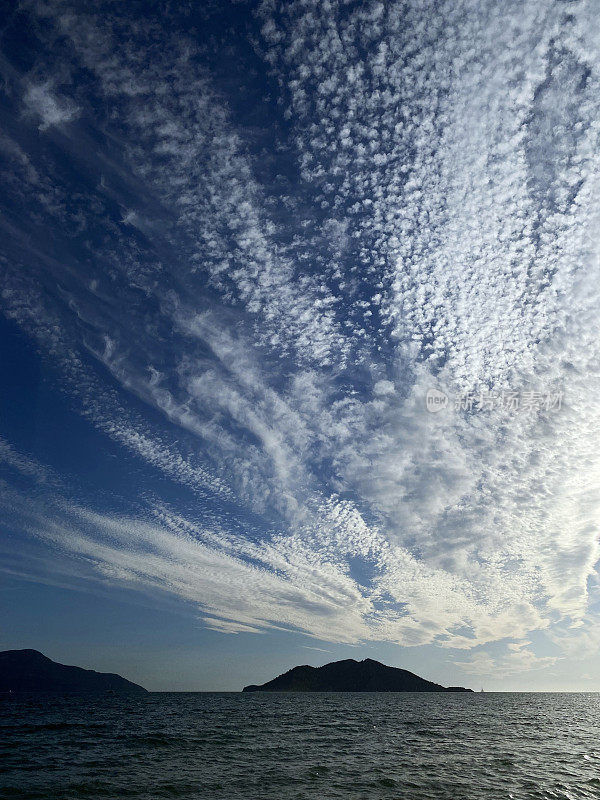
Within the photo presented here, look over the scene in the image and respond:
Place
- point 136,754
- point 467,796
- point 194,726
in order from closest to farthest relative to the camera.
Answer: point 467,796
point 136,754
point 194,726

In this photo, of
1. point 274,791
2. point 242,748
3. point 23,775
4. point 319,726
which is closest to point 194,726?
point 319,726

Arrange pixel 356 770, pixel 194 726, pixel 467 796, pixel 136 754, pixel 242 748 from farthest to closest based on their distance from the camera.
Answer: pixel 194 726
pixel 242 748
pixel 136 754
pixel 356 770
pixel 467 796

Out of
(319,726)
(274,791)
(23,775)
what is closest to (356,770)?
(274,791)

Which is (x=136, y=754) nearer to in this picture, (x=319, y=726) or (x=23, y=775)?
(x=23, y=775)

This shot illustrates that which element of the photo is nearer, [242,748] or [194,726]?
[242,748]

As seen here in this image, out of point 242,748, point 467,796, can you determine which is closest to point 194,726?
point 242,748

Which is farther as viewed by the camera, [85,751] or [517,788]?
[85,751]

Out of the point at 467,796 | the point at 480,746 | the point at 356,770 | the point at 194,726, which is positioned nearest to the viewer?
the point at 467,796

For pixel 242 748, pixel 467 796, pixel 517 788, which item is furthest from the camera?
pixel 242 748

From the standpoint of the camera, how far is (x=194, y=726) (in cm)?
5384

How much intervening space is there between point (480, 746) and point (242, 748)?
66.6 feet

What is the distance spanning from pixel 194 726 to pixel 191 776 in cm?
3482

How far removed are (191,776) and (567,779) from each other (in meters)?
21.4

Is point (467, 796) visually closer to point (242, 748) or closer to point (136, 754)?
point (242, 748)
